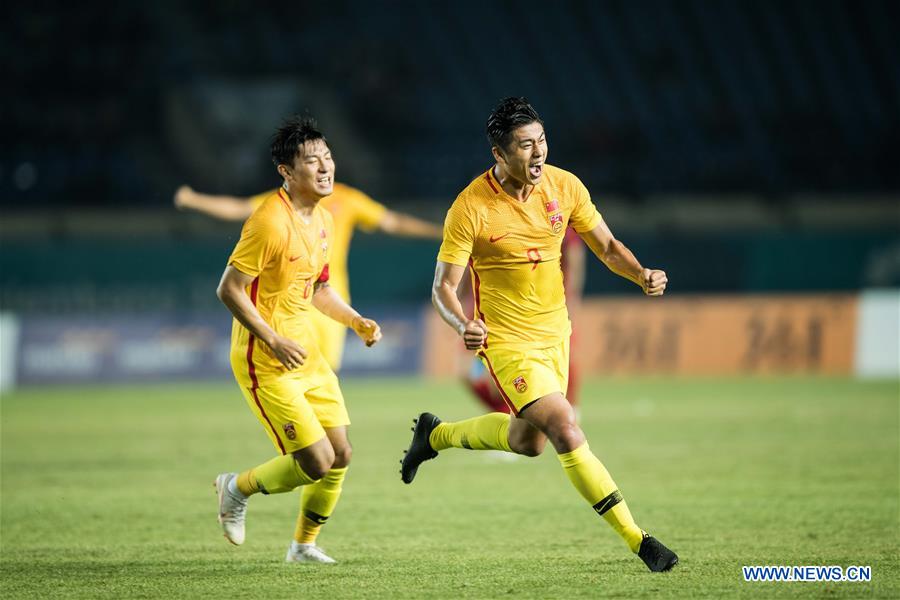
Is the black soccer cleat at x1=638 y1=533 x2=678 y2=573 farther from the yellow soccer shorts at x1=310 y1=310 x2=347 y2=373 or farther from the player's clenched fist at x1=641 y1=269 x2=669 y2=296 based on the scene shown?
the yellow soccer shorts at x1=310 y1=310 x2=347 y2=373

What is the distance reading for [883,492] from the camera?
8891 mm

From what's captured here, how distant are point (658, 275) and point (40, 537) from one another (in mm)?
3861

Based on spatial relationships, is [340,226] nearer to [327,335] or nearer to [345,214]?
[345,214]

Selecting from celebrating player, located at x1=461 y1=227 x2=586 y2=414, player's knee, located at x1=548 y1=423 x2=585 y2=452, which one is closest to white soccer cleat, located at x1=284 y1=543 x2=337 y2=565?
player's knee, located at x1=548 y1=423 x2=585 y2=452

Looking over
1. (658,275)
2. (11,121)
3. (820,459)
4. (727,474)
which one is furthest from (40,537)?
(11,121)

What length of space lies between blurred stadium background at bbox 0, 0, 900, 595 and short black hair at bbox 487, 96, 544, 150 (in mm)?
9797

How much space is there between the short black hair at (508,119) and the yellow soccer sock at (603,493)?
4.99 ft

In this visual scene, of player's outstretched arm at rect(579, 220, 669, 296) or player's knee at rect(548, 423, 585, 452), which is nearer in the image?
player's knee at rect(548, 423, 585, 452)

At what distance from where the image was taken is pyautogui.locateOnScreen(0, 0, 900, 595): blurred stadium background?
2005cm

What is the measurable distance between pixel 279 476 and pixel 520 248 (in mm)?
1644

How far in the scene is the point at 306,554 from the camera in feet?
22.3

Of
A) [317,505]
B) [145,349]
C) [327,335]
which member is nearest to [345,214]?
[327,335]

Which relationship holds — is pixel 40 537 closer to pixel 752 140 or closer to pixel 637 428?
pixel 637 428

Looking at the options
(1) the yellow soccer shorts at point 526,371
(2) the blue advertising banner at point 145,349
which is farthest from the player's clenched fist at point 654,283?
(2) the blue advertising banner at point 145,349
